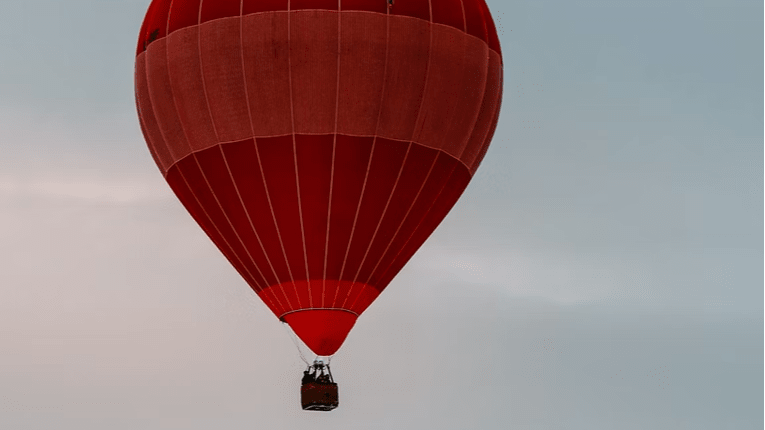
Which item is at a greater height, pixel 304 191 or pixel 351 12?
pixel 351 12

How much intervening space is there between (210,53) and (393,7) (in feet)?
9.91

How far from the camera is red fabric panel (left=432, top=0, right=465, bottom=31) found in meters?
39.9

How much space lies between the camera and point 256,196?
39.8m

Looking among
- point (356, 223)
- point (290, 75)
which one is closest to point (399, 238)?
point (356, 223)

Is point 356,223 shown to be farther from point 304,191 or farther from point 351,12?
point 351,12

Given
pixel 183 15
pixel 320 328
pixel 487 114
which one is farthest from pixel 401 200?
pixel 183 15

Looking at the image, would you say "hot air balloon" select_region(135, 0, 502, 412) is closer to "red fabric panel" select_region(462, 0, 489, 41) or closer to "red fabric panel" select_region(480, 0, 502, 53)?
"red fabric panel" select_region(462, 0, 489, 41)

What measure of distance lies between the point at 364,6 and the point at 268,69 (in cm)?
183

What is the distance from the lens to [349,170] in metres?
39.6

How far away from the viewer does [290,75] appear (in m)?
39.1

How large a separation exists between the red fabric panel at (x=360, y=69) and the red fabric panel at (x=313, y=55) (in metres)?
0.16

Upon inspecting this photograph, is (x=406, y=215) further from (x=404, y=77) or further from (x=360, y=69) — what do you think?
(x=360, y=69)

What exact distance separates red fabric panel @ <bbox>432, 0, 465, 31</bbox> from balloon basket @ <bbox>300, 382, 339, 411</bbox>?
6.15m

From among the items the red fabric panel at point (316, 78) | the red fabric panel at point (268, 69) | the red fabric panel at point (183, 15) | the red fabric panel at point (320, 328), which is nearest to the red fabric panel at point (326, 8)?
the red fabric panel at point (183, 15)
